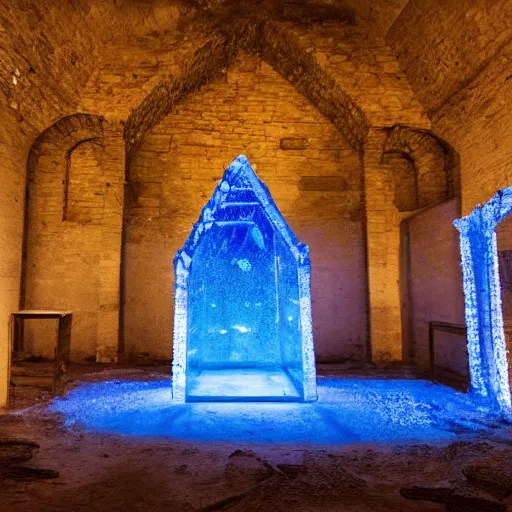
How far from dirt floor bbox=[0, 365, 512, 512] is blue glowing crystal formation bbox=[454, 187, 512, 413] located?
135 centimetres

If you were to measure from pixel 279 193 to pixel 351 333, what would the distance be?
3321mm

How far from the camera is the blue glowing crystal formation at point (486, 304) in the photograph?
4.82 m

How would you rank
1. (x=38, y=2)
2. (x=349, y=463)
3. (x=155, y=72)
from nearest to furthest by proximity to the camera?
(x=349, y=463) < (x=38, y=2) < (x=155, y=72)

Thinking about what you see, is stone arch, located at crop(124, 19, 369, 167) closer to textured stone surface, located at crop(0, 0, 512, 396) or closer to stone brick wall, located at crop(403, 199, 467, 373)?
textured stone surface, located at crop(0, 0, 512, 396)

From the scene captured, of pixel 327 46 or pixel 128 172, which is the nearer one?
pixel 327 46

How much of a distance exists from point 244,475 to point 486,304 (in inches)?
157

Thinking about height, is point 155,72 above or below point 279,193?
above

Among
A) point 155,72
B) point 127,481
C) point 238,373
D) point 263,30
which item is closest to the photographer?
point 127,481

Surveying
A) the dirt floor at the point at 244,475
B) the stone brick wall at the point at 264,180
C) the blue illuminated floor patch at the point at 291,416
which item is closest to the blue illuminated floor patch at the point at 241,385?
the blue illuminated floor patch at the point at 291,416

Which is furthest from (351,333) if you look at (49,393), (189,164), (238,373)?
(49,393)

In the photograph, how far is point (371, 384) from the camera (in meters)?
5.98

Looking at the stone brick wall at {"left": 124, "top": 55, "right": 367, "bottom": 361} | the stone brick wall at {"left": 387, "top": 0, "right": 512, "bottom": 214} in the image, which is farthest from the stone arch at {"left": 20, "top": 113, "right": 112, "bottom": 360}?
the stone brick wall at {"left": 387, "top": 0, "right": 512, "bottom": 214}

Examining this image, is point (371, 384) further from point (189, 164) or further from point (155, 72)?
point (155, 72)

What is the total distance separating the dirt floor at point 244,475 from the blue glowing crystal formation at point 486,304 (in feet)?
4.42
